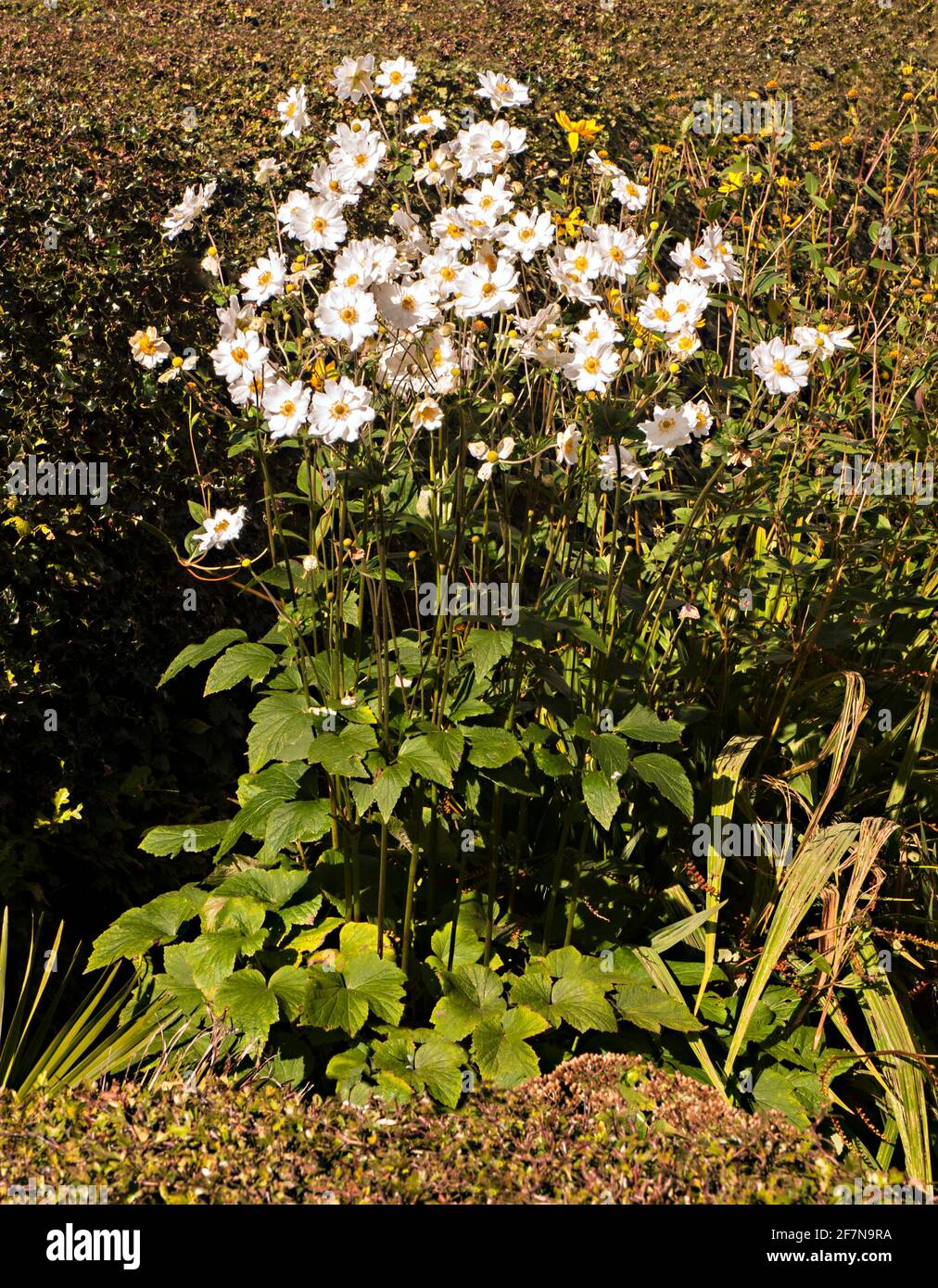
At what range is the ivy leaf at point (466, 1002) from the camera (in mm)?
2320

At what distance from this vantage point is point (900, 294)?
395cm

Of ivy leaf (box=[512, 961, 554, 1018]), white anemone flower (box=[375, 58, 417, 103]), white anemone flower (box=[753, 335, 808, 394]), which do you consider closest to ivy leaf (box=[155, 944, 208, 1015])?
ivy leaf (box=[512, 961, 554, 1018])

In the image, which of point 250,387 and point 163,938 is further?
point 163,938

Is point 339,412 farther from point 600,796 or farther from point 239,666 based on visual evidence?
point 600,796

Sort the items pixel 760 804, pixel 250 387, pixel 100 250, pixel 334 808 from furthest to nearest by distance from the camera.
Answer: pixel 100 250 → pixel 760 804 → pixel 334 808 → pixel 250 387

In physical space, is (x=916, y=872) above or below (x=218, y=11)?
below

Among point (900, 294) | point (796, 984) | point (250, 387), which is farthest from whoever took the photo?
point (900, 294)

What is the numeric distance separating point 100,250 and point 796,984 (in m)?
2.86

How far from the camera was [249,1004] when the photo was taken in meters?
2.20

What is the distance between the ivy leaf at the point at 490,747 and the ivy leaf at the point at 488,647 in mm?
123

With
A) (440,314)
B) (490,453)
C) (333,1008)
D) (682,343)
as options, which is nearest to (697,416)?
(682,343)

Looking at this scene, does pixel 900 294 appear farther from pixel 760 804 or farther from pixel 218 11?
pixel 218 11

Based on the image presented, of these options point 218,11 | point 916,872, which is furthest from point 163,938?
point 218,11

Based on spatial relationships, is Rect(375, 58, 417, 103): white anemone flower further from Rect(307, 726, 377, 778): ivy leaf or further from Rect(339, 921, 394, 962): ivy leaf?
Rect(339, 921, 394, 962): ivy leaf
